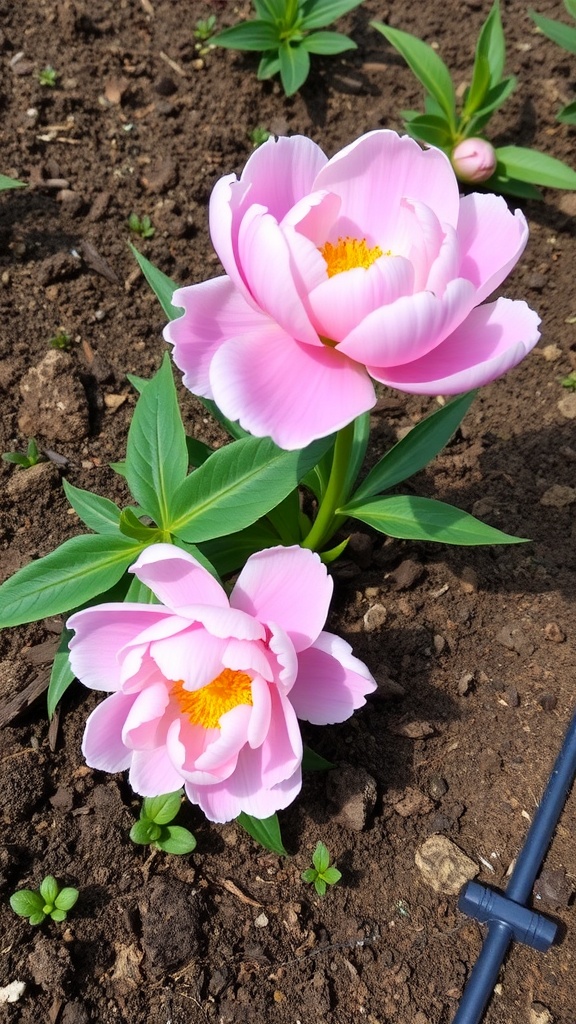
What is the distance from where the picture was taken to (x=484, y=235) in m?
1.19

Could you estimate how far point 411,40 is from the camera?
2.72 m

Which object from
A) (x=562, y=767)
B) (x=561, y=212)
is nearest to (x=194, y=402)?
(x=562, y=767)

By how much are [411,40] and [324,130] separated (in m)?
0.42

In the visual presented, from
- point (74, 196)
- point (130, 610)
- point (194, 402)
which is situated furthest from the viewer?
point (74, 196)

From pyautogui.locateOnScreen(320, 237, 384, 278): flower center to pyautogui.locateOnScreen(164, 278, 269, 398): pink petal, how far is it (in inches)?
5.4

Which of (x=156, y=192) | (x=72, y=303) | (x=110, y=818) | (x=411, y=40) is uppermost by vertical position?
(x=411, y=40)

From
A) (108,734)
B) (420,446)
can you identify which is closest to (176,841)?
(108,734)

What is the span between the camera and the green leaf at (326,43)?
2.76 metres

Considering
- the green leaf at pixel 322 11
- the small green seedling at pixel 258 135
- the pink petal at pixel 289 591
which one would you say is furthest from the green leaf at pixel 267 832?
the green leaf at pixel 322 11

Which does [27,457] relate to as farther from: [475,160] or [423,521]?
[475,160]

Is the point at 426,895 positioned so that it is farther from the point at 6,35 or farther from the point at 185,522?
the point at 6,35

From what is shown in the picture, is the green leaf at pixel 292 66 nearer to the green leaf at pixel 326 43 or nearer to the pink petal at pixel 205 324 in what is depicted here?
the green leaf at pixel 326 43

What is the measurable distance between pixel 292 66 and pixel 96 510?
6.55 ft

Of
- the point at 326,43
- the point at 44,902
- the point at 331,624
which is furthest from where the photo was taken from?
the point at 326,43
